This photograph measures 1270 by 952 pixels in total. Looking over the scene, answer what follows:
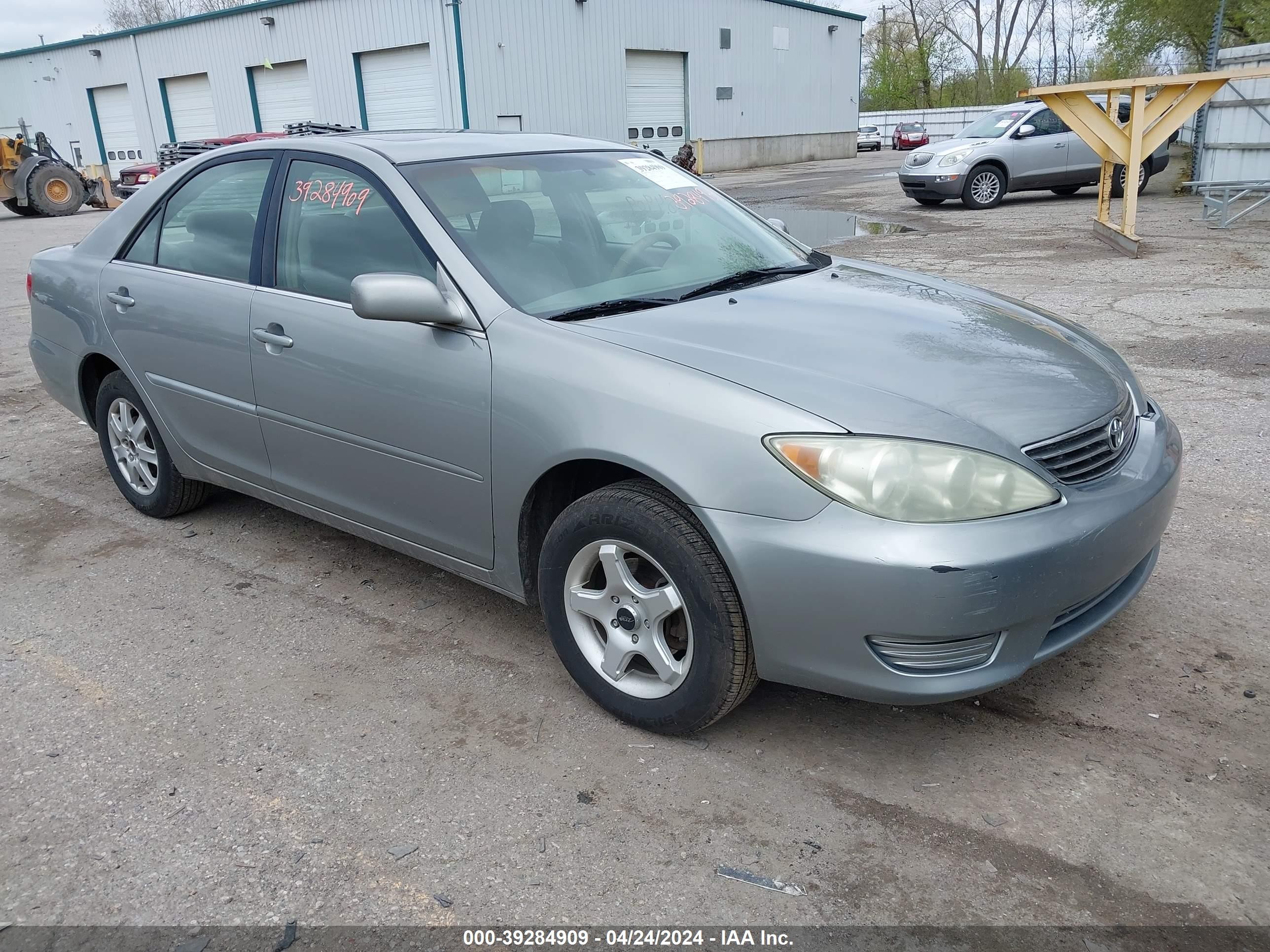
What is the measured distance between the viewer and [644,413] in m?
2.65

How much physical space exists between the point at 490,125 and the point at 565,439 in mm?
25639

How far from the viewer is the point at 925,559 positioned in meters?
2.33

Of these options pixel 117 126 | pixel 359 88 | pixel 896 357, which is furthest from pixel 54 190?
pixel 896 357

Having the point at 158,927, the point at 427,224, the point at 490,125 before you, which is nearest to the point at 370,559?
the point at 427,224

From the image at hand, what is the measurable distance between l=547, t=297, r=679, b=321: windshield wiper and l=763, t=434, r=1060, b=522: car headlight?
83 centimetres

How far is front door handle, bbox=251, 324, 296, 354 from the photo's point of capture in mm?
3559

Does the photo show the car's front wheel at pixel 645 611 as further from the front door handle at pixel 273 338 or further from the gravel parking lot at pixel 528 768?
the front door handle at pixel 273 338

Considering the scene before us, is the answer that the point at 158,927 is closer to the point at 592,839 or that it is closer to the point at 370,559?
the point at 592,839

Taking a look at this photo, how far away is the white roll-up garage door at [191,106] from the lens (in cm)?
3212

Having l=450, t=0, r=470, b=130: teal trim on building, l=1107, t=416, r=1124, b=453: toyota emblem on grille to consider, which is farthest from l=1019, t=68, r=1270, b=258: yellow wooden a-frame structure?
l=450, t=0, r=470, b=130: teal trim on building

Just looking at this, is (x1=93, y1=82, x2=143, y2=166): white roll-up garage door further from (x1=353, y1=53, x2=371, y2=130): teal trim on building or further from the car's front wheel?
the car's front wheel

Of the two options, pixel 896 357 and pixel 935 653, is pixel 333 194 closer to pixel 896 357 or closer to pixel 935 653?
pixel 896 357

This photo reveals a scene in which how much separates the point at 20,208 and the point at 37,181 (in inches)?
53.5

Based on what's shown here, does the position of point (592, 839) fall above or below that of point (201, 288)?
below
